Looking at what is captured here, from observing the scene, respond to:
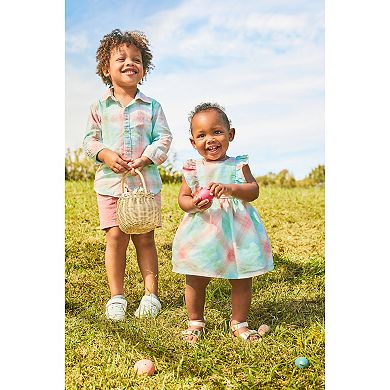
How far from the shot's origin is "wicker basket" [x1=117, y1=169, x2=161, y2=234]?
2863 millimetres

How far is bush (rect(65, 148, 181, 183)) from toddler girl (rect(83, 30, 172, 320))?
2.07 feet

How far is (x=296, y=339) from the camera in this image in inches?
111

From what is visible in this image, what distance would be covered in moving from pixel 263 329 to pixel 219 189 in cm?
58

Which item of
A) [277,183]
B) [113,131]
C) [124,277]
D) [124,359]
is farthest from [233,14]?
[277,183]

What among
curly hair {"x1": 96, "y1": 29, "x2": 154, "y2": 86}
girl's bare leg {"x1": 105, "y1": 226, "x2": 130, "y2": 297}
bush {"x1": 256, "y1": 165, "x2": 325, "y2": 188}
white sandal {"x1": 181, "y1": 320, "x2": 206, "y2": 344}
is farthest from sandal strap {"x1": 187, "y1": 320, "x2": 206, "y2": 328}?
bush {"x1": 256, "y1": 165, "x2": 325, "y2": 188}

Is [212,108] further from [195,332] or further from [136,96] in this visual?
[195,332]

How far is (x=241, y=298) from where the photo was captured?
9.30ft

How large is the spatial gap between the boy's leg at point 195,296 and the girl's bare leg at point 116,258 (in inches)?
13.7

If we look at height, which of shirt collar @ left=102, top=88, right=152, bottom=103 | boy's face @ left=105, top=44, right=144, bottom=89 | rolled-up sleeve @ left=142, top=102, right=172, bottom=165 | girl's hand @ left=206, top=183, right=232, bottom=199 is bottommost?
girl's hand @ left=206, top=183, right=232, bottom=199

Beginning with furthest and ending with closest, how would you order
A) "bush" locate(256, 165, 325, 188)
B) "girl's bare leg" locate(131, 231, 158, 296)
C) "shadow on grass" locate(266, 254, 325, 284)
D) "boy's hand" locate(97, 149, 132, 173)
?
"bush" locate(256, 165, 325, 188)
"shadow on grass" locate(266, 254, 325, 284)
"girl's bare leg" locate(131, 231, 158, 296)
"boy's hand" locate(97, 149, 132, 173)

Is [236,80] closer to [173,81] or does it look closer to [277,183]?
[173,81]

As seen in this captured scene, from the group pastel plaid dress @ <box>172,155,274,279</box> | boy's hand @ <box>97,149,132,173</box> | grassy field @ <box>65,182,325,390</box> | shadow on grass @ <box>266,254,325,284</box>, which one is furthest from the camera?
shadow on grass @ <box>266,254,325,284</box>

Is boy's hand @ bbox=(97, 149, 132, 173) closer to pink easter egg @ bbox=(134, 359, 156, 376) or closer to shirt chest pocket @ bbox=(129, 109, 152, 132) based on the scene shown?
shirt chest pocket @ bbox=(129, 109, 152, 132)

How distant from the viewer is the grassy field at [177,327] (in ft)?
8.74
